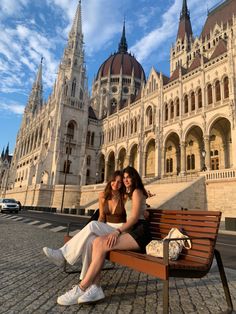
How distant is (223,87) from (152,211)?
2676 centimetres

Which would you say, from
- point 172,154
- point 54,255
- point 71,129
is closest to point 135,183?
point 54,255

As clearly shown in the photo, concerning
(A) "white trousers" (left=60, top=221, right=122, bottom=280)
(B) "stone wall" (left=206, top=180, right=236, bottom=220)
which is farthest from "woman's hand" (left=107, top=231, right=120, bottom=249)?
(B) "stone wall" (left=206, top=180, right=236, bottom=220)

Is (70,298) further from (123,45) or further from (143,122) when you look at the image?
(123,45)

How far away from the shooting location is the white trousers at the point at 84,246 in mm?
3074

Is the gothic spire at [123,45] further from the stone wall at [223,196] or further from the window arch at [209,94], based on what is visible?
the stone wall at [223,196]

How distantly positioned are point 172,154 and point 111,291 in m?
32.8

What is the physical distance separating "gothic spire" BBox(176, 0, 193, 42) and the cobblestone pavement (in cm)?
5166

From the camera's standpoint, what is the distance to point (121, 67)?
6212cm

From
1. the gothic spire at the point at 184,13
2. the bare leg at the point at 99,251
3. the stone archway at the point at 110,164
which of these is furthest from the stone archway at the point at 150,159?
the gothic spire at the point at 184,13

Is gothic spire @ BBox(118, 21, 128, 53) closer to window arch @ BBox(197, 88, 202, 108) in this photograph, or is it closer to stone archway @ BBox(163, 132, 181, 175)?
stone archway @ BBox(163, 132, 181, 175)

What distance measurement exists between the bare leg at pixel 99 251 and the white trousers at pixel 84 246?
14 centimetres

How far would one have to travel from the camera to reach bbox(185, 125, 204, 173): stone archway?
1238 inches

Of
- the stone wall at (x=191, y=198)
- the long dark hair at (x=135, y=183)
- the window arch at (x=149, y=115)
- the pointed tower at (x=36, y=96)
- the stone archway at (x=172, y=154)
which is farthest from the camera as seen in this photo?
the pointed tower at (x=36, y=96)

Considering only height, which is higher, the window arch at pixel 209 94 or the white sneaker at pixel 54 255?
the window arch at pixel 209 94
